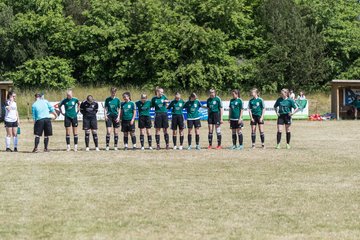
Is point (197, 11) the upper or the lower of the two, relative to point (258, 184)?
upper

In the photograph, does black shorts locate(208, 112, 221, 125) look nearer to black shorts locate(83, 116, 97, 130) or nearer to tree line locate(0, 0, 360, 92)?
black shorts locate(83, 116, 97, 130)

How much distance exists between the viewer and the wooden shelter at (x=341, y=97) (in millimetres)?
48281

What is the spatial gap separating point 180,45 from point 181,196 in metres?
49.6

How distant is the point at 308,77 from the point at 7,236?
5226cm

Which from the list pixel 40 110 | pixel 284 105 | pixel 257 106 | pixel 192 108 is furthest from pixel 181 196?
pixel 257 106

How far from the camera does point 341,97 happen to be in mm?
49469

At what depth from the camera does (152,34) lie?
62031 millimetres

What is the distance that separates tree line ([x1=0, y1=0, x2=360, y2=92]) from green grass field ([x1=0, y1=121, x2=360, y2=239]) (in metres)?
40.7

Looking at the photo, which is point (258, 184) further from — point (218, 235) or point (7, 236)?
point (7, 236)

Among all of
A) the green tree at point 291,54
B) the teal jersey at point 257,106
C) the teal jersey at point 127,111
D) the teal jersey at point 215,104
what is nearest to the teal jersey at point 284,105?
the teal jersey at point 257,106

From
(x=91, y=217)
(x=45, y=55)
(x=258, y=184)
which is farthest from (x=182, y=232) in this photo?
(x=45, y=55)

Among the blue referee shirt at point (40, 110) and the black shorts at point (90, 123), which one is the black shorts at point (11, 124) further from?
the black shorts at point (90, 123)

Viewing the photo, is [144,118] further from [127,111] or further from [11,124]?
[11,124]

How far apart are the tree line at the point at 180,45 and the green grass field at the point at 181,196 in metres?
40.7
